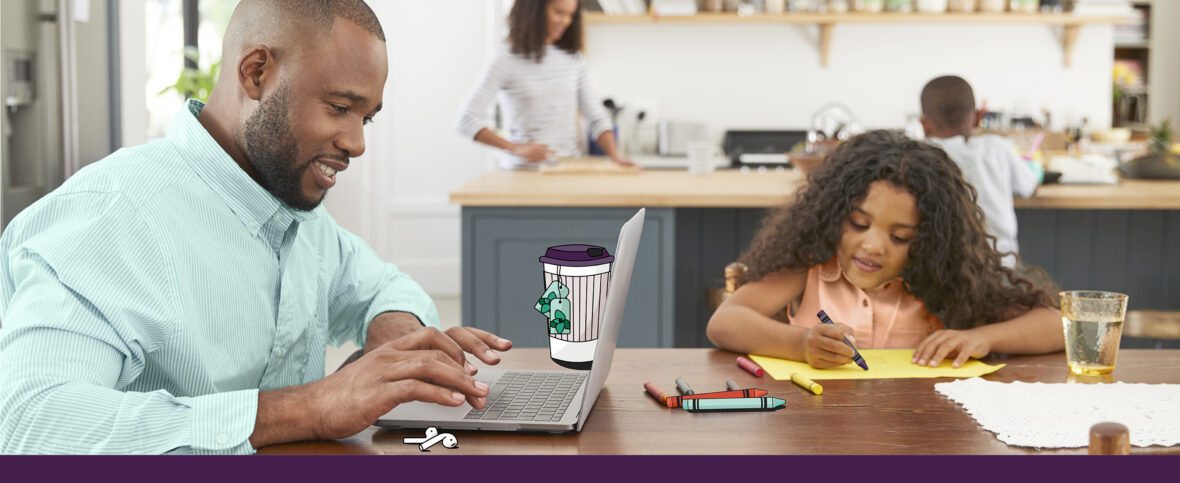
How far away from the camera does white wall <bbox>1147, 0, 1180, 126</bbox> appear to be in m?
7.11

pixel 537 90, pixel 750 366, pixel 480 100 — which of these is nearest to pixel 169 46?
pixel 480 100

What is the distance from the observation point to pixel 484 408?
3.60ft

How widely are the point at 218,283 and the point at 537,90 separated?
9.62 ft

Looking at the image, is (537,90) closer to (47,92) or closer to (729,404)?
(47,92)

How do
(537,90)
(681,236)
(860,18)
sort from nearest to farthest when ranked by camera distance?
(681,236), (537,90), (860,18)

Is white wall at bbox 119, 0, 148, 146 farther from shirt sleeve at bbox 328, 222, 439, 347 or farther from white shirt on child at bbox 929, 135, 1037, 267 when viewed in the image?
white shirt on child at bbox 929, 135, 1037, 267

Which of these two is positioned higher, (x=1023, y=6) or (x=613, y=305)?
(x=1023, y=6)

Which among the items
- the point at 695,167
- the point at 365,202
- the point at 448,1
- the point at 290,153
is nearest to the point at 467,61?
the point at 448,1

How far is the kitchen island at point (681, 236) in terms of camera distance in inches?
112

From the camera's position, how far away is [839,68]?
5.64m

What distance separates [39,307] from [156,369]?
17 cm

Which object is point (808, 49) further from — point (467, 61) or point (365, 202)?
point (365, 202)

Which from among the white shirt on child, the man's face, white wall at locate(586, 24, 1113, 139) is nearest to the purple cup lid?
the man's face

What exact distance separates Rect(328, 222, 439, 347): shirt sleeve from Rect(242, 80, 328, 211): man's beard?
0.31m
